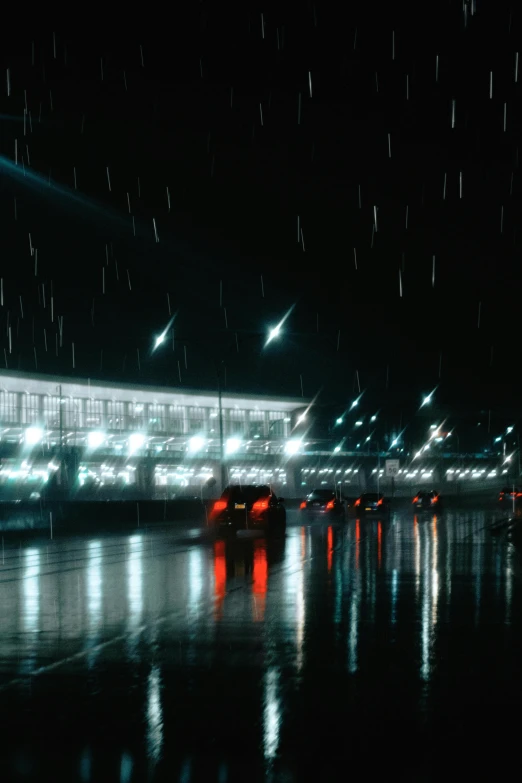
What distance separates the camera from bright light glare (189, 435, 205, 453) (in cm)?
9225

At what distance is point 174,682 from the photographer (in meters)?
8.99

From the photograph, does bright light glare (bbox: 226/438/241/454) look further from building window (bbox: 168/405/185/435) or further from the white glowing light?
building window (bbox: 168/405/185/435)

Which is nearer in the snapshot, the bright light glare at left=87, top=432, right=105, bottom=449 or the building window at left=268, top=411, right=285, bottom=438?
the bright light glare at left=87, top=432, right=105, bottom=449

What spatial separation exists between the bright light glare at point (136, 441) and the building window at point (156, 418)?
1845mm

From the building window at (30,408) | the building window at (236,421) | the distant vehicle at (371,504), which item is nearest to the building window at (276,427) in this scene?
the building window at (236,421)

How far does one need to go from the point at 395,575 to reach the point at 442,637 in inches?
321

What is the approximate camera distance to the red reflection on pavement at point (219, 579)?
14.5 metres

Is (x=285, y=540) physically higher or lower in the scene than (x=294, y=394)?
lower

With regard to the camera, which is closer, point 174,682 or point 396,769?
point 396,769

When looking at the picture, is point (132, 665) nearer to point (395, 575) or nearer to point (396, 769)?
point (396, 769)

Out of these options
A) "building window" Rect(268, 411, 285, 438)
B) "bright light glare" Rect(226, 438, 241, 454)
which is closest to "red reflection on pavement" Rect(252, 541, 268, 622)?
"bright light glare" Rect(226, 438, 241, 454)

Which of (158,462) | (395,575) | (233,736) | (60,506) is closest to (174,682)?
(233,736)

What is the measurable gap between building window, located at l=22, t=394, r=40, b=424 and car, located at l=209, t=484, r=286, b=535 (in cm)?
4729

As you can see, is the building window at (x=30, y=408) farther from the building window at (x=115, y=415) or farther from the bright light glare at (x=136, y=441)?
the bright light glare at (x=136, y=441)
